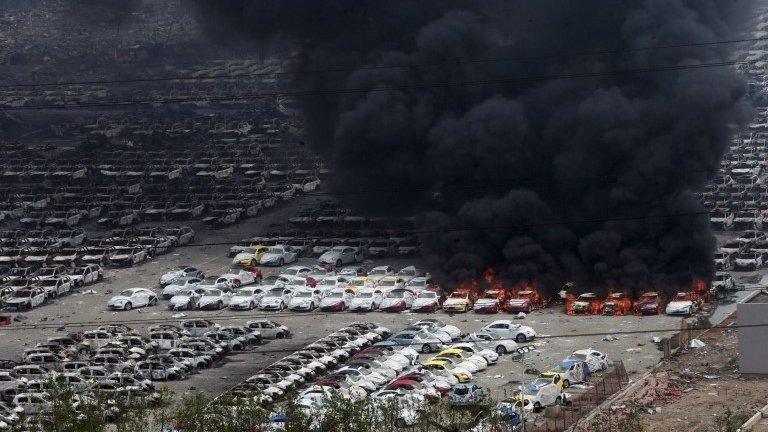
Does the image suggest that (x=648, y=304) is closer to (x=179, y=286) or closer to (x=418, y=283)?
(x=418, y=283)

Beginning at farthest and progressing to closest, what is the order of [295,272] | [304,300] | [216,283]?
1. [295,272]
2. [216,283]
3. [304,300]

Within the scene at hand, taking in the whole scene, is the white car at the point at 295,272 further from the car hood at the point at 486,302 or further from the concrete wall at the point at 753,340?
the concrete wall at the point at 753,340

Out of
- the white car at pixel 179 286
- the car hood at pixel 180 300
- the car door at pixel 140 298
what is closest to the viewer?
the car hood at pixel 180 300

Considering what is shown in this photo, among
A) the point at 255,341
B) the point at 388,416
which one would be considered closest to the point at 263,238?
the point at 255,341

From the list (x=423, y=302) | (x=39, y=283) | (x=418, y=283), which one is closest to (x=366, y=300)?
(x=423, y=302)

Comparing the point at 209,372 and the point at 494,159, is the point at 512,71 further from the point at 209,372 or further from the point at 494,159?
the point at 209,372

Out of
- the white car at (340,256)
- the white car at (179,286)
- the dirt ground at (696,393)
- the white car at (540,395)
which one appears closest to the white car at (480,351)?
the white car at (540,395)

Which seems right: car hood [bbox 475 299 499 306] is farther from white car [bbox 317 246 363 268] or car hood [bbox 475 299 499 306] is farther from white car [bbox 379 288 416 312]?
white car [bbox 317 246 363 268]
